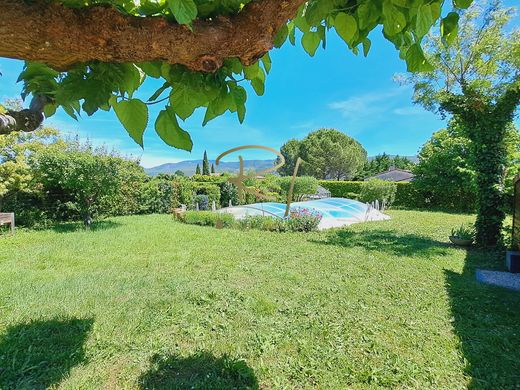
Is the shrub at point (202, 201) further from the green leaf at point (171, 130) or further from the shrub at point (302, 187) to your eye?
the green leaf at point (171, 130)

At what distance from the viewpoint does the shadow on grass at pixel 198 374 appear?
239 centimetres

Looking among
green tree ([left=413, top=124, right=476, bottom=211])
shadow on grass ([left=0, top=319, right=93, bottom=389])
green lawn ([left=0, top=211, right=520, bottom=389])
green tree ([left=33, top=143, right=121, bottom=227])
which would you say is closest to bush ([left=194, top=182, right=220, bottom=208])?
green tree ([left=33, top=143, right=121, bottom=227])

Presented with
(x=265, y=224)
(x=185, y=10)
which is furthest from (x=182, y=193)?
(x=185, y=10)

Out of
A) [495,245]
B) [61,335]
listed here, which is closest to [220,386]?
A: [61,335]

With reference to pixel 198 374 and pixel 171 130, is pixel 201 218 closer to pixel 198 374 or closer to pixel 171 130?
pixel 198 374

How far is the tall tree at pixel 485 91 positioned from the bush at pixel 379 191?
10440 mm

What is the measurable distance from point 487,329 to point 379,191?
17.7 meters

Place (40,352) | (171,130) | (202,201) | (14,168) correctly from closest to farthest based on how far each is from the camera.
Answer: (171,130) < (40,352) < (14,168) < (202,201)

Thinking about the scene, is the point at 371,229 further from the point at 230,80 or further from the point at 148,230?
the point at 230,80

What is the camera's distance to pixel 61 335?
305cm

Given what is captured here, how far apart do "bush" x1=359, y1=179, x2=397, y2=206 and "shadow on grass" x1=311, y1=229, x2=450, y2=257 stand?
10.3 metres

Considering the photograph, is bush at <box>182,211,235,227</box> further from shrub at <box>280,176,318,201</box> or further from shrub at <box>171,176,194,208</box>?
shrub at <box>280,176,318,201</box>

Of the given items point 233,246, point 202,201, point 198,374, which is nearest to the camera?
point 198,374

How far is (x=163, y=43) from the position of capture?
30.4 inches
